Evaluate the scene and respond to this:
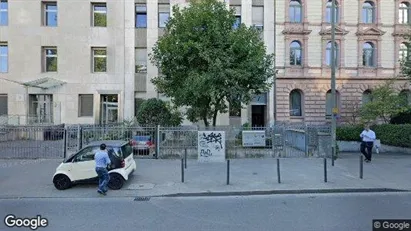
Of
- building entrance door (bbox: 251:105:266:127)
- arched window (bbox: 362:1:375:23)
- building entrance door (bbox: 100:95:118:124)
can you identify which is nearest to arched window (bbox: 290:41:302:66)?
building entrance door (bbox: 251:105:266:127)

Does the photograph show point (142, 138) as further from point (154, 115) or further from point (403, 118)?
point (403, 118)

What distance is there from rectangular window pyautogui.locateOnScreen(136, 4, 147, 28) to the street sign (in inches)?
598

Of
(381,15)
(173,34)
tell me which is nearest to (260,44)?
(173,34)

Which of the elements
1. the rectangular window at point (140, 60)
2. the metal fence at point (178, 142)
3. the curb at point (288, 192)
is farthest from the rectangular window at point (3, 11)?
the curb at point (288, 192)

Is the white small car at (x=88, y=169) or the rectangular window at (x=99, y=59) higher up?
the rectangular window at (x=99, y=59)

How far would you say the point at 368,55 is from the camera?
25.2 metres

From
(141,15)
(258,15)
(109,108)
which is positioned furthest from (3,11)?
(258,15)

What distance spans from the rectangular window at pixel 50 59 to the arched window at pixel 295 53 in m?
20.2

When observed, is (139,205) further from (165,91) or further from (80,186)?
(165,91)

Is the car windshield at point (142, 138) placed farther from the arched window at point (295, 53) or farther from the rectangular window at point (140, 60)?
the arched window at point (295, 53)

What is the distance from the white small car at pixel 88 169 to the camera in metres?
8.93

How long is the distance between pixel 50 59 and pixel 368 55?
90.6 feet

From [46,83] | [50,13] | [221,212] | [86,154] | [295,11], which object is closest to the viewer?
[221,212]

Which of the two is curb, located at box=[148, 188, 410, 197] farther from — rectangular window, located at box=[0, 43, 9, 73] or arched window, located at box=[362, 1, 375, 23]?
rectangular window, located at box=[0, 43, 9, 73]
